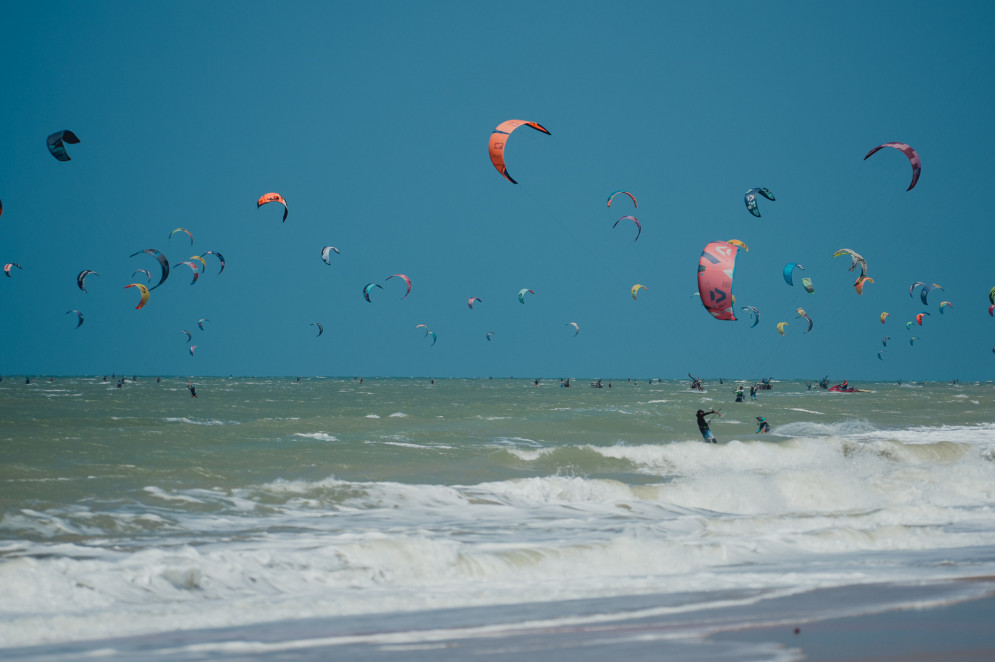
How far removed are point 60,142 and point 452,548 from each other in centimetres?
1692

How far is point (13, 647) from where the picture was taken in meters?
6.73

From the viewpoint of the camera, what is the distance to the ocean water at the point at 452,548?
23.0 ft

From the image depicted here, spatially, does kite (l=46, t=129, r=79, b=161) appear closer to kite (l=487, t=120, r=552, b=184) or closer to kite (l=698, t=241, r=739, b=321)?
kite (l=487, t=120, r=552, b=184)

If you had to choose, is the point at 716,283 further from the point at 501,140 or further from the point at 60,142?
the point at 60,142

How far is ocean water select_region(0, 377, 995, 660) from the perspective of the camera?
6996 mm

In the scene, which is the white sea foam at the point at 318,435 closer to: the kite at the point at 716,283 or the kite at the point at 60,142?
the kite at the point at 60,142

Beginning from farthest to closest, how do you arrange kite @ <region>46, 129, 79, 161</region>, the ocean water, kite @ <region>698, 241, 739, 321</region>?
kite @ <region>46, 129, 79, 161</region>
kite @ <region>698, 241, 739, 321</region>
the ocean water

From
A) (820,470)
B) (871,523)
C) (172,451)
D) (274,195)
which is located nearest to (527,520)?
(871,523)

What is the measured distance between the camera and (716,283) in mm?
19641

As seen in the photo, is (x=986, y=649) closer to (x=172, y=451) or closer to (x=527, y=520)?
(x=527, y=520)

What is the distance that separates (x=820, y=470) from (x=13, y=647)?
47.8 feet

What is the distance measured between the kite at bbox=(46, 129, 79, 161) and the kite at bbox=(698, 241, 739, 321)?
14.4m

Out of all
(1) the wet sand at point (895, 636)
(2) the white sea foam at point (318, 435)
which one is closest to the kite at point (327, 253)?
(2) the white sea foam at point (318, 435)

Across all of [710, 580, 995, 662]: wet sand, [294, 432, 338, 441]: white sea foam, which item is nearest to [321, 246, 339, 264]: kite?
[294, 432, 338, 441]: white sea foam
